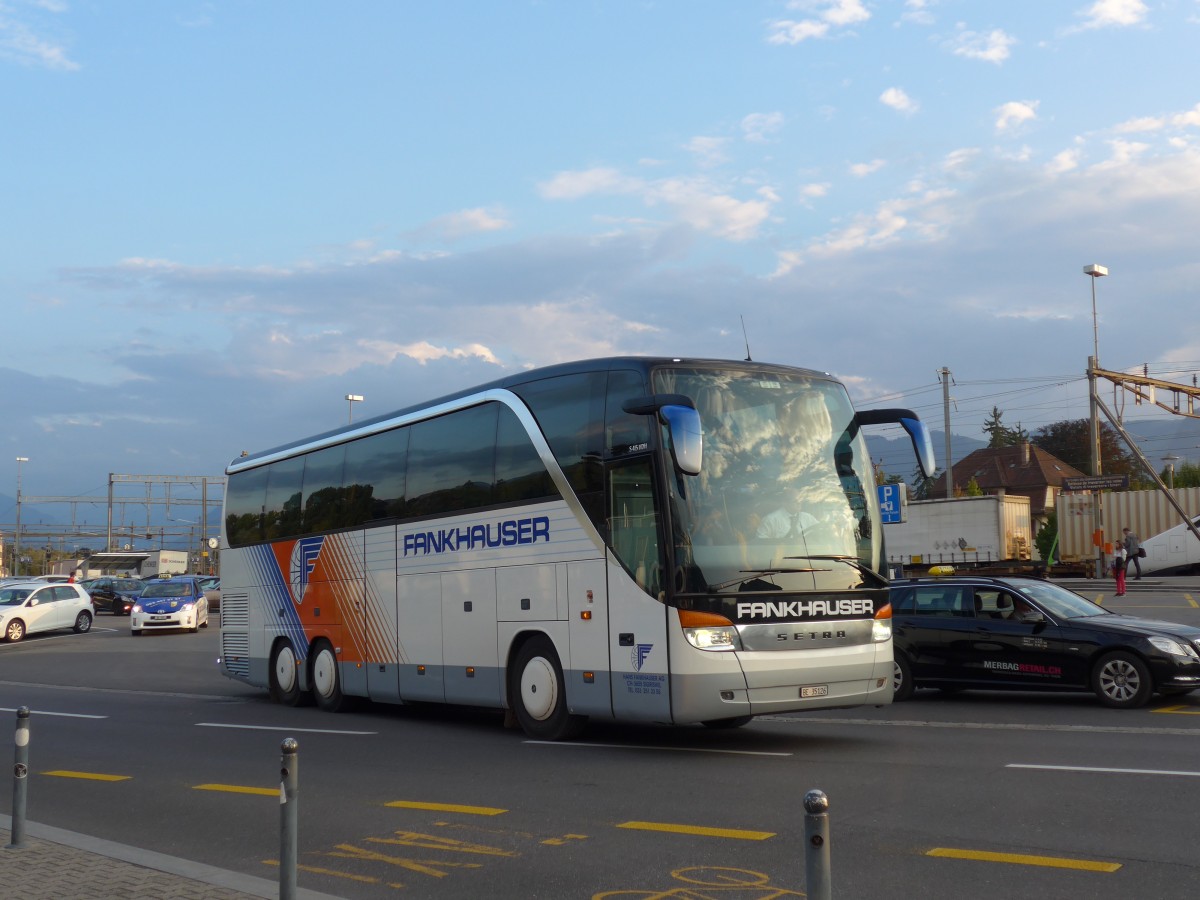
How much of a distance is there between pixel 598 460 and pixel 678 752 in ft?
9.47

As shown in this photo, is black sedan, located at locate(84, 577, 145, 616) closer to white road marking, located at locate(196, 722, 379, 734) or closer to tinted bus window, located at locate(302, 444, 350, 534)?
tinted bus window, located at locate(302, 444, 350, 534)

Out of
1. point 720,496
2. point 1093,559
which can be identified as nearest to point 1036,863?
point 720,496

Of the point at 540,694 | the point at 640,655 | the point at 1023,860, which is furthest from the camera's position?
the point at 540,694

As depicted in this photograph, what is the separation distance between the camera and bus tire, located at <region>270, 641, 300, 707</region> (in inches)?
722

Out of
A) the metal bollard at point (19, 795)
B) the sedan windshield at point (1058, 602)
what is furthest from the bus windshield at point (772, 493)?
the metal bollard at point (19, 795)

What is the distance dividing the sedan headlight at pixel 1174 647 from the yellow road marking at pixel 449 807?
8795 mm

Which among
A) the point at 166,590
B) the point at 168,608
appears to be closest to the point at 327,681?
the point at 168,608

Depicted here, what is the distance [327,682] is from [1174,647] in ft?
35.5

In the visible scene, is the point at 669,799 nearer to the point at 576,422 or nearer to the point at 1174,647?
the point at 576,422

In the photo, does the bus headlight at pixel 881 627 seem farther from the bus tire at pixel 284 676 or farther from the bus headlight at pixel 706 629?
the bus tire at pixel 284 676

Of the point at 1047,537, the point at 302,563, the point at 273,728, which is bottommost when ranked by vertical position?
the point at 273,728

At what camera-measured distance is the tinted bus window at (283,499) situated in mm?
18406

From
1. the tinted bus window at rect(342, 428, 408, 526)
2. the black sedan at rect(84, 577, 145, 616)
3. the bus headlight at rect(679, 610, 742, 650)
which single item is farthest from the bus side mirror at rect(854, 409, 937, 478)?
the black sedan at rect(84, 577, 145, 616)

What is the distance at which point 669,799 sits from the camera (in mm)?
9414
